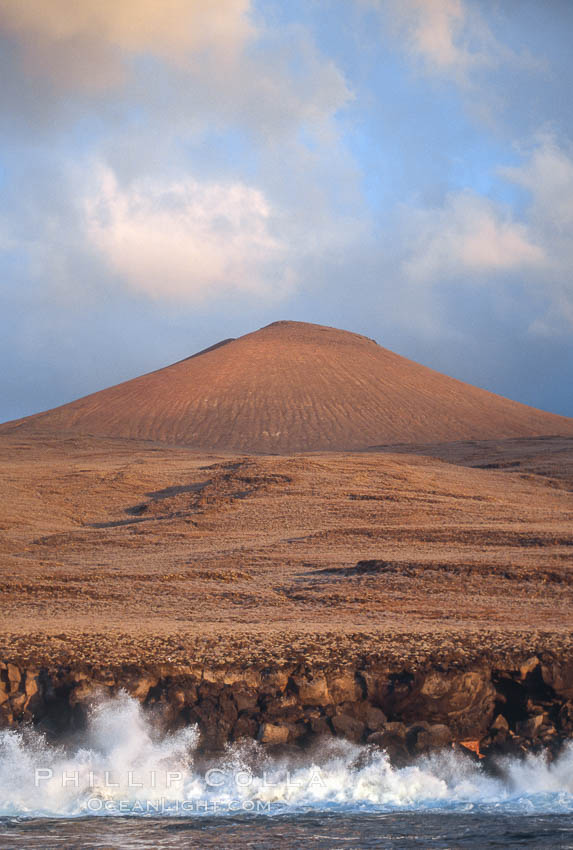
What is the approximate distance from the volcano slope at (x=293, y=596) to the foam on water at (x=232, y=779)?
0.25 meters

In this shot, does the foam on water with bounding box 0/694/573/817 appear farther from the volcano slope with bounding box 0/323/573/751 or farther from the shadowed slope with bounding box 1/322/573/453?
the shadowed slope with bounding box 1/322/573/453

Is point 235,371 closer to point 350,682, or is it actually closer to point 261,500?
point 261,500

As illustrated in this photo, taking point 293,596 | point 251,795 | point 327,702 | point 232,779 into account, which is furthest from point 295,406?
point 251,795

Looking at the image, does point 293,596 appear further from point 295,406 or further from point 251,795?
point 295,406

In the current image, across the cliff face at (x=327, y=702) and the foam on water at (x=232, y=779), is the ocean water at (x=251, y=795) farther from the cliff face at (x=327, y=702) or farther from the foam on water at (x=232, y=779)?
the cliff face at (x=327, y=702)

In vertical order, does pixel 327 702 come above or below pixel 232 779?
above

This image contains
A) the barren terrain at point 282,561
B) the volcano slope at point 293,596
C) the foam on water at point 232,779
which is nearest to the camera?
the foam on water at point 232,779

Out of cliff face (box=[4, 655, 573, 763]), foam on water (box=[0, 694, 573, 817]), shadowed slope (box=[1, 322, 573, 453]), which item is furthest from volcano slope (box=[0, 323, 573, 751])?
shadowed slope (box=[1, 322, 573, 453])

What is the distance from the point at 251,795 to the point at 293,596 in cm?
664

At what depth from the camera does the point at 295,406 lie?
74438 millimetres

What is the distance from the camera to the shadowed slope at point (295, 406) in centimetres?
6862

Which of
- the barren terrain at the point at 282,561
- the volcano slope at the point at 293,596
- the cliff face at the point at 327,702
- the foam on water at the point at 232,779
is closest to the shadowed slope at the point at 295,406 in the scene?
the barren terrain at the point at 282,561

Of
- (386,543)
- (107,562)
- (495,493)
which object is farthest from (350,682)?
(495,493)

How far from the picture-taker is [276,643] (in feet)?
31.7
